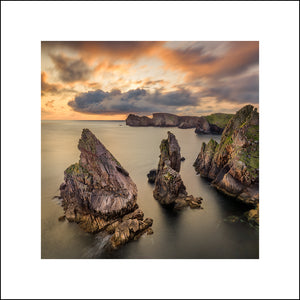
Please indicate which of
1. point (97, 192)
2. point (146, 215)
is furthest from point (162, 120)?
point (146, 215)

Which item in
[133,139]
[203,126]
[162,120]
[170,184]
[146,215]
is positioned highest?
[203,126]

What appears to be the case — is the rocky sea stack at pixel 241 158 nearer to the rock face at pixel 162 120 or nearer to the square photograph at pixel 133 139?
the square photograph at pixel 133 139

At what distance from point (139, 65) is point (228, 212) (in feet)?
35.4

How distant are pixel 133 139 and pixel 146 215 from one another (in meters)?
6.14

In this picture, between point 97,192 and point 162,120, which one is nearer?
point 97,192

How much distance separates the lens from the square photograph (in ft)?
21.6

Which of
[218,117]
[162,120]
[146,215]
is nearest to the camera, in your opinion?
[146,215]

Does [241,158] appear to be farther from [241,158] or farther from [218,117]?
[218,117]

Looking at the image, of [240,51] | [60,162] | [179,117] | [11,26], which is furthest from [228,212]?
[11,26]

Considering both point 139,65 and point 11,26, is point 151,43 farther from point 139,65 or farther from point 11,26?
point 11,26

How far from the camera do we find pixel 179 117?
33.9 ft

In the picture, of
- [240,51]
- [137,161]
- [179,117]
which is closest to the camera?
[240,51]

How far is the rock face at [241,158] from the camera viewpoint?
420 inches

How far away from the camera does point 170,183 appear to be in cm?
1224
